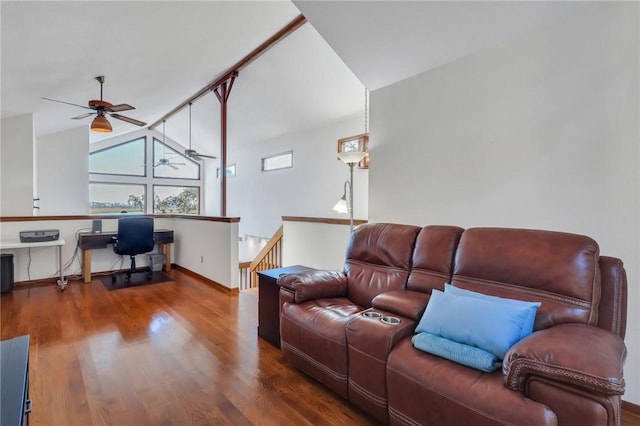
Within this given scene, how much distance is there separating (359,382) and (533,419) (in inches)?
32.9

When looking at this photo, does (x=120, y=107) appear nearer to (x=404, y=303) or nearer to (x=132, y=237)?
(x=132, y=237)

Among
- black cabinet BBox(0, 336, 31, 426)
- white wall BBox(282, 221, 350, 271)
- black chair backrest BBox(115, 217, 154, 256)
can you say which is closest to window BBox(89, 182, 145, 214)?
black chair backrest BBox(115, 217, 154, 256)

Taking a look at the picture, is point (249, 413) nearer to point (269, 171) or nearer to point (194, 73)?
point (194, 73)

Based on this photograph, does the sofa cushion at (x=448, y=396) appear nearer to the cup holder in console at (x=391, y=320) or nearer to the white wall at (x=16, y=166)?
the cup holder in console at (x=391, y=320)

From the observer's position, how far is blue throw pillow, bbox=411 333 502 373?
133 cm

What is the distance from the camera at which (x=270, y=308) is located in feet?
8.54

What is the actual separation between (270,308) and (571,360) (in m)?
2.01

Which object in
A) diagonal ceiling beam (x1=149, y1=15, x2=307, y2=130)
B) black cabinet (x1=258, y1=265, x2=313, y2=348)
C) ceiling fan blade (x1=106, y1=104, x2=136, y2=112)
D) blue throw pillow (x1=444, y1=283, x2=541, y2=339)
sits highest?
diagonal ceiling beam (x1=149, y1=15, x2=307, y2=130)

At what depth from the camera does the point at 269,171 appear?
297 inches

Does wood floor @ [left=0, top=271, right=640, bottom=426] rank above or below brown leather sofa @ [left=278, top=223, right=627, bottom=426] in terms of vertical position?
below

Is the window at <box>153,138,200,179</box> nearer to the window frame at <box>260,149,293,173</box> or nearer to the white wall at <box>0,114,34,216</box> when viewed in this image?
the window frame at <box>260,149,293,173</box>

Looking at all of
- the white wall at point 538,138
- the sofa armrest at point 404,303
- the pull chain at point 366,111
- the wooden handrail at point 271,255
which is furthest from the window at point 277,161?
the sofa armrest at point 404,303

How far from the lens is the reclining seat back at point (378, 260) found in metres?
Answer: 2.26

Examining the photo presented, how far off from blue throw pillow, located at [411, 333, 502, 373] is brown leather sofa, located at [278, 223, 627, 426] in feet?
0.09
